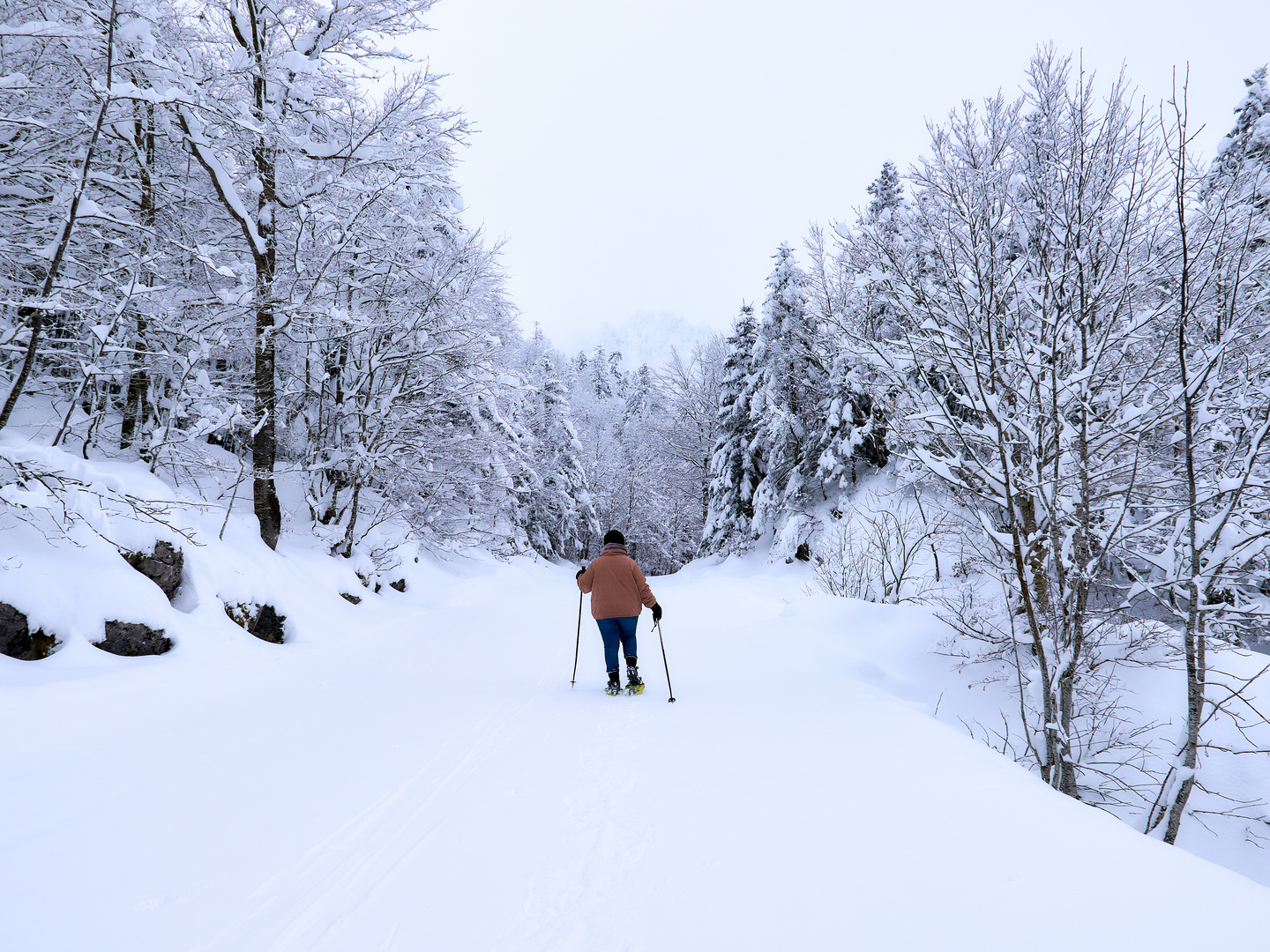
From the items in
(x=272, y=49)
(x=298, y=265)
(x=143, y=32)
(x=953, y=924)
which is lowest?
(x=953, y=924)

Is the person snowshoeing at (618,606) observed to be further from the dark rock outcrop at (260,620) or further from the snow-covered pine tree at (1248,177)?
the snow-covered pine tree at (1248,177)

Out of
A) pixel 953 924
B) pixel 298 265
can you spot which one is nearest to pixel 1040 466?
pixel 953 924

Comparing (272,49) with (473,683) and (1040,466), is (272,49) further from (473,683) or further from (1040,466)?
(1040,466)

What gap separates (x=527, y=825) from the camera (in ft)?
9.62

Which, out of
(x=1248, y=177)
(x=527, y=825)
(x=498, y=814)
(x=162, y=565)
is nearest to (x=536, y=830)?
(x=527, y=825)

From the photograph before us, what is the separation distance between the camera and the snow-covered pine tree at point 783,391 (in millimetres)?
22219

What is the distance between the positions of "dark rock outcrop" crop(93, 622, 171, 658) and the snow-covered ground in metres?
0.12

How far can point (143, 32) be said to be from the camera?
5477mm

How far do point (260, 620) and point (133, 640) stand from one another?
1749mm

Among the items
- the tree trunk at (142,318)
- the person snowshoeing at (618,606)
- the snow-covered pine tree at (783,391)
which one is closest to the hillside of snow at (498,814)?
the person snowshoeing at (618,606)

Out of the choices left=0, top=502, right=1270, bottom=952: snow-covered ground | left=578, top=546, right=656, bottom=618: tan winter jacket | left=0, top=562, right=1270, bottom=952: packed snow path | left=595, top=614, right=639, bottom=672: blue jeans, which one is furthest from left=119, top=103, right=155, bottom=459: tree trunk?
left=595, top=614, right=639, bottom=672: blue jeans

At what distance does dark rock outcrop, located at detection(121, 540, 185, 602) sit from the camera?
5.89m

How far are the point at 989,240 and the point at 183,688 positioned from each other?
751cm

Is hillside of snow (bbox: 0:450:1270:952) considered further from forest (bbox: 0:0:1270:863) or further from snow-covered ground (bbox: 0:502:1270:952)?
forest (bbox: 0:0:1270:863)
